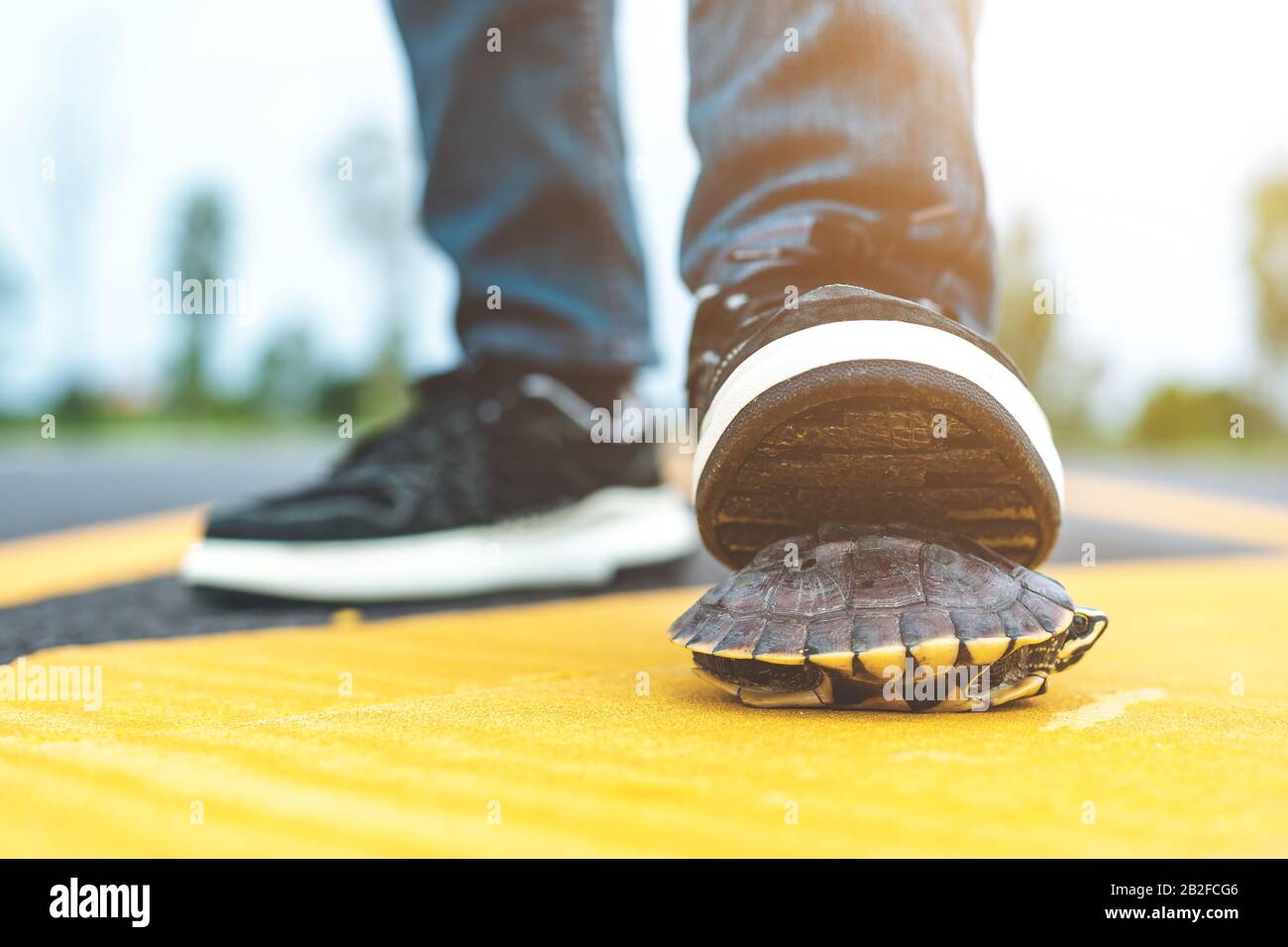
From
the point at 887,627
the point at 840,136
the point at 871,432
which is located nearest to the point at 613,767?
the point at 887,627

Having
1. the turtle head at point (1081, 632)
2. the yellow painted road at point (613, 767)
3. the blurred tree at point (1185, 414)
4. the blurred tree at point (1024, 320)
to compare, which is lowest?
the yellow painted road at point (613, 767)

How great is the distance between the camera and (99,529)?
3.54m

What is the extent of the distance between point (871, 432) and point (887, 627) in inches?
6.8

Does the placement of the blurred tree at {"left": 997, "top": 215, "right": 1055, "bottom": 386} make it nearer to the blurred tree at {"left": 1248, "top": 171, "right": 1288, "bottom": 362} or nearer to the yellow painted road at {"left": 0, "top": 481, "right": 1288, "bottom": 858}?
the blurred tree at {"left": 1248, "top": 171, "right": 1288, "bottom": 362}

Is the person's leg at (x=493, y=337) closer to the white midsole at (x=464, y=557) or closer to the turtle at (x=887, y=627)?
the white midsole at (x=464, y=557)

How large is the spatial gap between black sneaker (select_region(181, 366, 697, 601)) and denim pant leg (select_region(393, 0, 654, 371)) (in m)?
0.11

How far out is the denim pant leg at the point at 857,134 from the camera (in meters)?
1.07

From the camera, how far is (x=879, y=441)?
923 millimetres

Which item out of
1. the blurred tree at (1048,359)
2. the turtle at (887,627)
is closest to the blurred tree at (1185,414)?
the blurred tree at (1048,359)

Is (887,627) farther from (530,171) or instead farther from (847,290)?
(530,171)

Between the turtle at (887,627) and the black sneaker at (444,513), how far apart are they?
109 centimetres

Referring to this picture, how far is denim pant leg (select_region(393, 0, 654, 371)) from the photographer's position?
1.88m
